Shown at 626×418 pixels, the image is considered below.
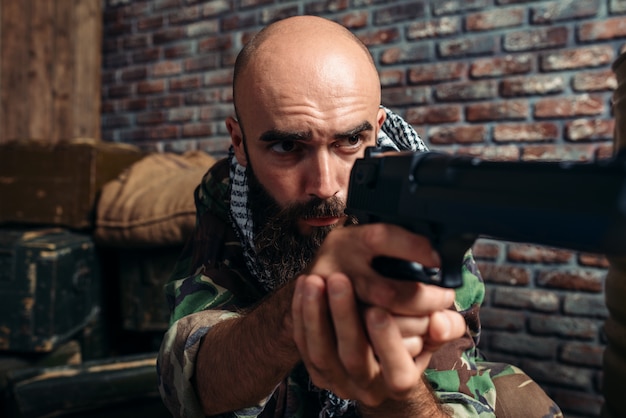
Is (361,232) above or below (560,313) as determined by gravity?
above

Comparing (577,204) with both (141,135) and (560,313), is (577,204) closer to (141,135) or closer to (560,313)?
(560,313)

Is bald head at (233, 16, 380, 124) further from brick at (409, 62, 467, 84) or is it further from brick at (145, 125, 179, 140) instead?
brick at (145, 125, 179, 140)

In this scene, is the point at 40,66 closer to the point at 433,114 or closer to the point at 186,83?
the point at 186,83

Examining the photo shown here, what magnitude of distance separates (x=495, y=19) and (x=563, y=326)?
1.05 m

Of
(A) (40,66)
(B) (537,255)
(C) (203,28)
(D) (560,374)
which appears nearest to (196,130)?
(C) (203,28)

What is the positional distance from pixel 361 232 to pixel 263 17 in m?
2.01

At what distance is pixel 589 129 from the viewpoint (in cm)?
172

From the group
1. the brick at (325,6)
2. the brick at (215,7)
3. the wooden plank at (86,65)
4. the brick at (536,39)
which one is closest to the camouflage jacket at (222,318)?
the brick at (536,39)

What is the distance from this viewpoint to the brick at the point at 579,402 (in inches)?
67.4

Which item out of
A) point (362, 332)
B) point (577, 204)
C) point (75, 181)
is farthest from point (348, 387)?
point (75, 181)

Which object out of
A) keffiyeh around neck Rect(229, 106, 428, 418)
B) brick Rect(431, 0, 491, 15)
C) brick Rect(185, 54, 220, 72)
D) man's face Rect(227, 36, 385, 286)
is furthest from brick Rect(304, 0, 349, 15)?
man's face Rect(227, 36, 385, 286)

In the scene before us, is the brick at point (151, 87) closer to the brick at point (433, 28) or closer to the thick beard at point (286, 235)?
the brick at point (433, 28)

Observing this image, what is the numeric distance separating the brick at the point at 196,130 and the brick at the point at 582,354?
66.4 inches

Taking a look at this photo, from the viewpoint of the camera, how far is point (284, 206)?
0.97 m
